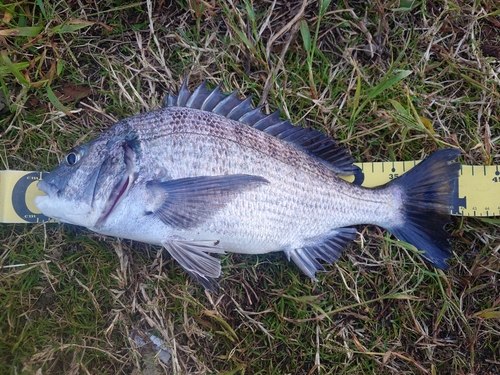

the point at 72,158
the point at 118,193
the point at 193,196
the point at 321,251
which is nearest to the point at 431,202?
the point at 321,251

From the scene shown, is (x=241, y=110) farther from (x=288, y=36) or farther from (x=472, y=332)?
(x=472, y=332)

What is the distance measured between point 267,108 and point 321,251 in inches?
44.0

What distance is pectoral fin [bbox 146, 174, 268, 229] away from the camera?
2.25 m

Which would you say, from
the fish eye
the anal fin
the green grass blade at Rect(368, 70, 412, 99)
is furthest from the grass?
the fish eye

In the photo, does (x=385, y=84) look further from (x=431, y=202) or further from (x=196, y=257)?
(x=196, y=257)

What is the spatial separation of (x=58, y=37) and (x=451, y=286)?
3.49 meters

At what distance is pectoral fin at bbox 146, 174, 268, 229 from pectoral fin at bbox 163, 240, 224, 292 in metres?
0.13

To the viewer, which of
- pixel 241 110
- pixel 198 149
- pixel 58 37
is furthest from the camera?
pixel 58 37

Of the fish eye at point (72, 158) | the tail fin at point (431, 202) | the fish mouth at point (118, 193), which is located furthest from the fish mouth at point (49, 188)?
the tail fin at point (431, 202)

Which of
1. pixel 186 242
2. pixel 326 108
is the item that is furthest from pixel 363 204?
pixel 186 242

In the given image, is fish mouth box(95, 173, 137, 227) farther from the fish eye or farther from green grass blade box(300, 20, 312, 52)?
green grass blade box(300, 20, 312, 52)

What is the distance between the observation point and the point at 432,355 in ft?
9.14

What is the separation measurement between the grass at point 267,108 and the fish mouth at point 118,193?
2.02 feet

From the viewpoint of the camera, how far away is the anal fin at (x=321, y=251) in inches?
104
